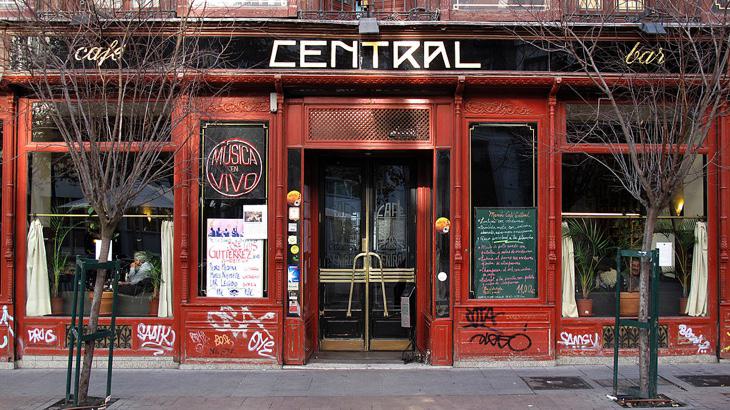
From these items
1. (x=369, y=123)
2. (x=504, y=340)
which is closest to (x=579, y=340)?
(x=504, y=340)

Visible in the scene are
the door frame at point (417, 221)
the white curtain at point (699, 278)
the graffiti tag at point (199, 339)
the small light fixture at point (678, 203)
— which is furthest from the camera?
the door frame at point (417, 221)

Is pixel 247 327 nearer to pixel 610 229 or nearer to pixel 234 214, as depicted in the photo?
pixel 234 214

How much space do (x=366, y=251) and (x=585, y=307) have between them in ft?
11.1

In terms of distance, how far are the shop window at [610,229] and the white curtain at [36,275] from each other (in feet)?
24.8

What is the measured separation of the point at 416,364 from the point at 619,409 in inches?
117

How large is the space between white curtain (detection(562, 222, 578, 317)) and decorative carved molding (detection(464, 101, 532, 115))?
178cm

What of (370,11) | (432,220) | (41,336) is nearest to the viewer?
(41,336)

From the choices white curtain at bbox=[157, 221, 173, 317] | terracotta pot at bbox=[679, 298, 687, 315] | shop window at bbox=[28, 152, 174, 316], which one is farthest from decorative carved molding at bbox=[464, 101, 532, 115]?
white curtain at bbox=[157, 221, 173, 317]

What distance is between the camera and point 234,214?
340 inches

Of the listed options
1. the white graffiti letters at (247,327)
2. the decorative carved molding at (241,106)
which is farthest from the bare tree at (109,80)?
the white graffiti letters at (247,327)

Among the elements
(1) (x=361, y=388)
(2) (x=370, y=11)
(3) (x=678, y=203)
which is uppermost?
(2) (x=370, y=11)

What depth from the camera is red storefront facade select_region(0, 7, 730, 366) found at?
8500 mm

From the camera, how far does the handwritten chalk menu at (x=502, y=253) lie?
8633 millimetres

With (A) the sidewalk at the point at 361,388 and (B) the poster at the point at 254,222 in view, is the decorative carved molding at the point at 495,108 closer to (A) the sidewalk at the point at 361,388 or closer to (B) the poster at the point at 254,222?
(B) the poster at the point at 254,222
